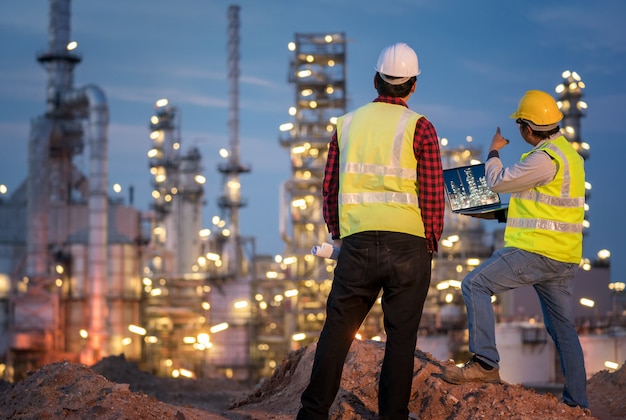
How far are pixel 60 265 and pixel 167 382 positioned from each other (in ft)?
71.3

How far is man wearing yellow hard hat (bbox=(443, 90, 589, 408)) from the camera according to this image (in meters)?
5.48

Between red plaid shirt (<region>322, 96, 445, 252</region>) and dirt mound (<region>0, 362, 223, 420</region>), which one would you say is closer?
red plaid shirt (<region>322, 96, 445, 252</region>)

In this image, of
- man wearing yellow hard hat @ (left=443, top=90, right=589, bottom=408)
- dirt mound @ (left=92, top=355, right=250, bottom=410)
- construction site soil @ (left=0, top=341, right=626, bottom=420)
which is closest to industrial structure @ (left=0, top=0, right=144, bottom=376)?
dirt mound @ (left=92, top=355, right=250, bottom=410)

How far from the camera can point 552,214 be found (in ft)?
18.2

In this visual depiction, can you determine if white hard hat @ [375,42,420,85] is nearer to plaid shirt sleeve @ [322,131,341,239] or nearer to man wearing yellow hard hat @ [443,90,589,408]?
plaid shirt sleeve @ [322,131,341,239]

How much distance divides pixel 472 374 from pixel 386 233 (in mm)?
1438

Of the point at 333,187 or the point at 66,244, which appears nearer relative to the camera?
the point at 333,187

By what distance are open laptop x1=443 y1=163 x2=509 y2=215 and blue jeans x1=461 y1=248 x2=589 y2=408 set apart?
40 cm

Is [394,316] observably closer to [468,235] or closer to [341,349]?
[341,349]

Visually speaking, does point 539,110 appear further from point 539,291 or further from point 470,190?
point 539,291

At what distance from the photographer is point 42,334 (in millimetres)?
34719

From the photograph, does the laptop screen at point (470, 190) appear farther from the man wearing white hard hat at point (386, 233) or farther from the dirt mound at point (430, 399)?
the man wearing white hard hat at point (386, 233)

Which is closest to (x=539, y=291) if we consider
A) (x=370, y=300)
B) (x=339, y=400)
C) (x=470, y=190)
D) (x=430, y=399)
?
(x=470, y=190)

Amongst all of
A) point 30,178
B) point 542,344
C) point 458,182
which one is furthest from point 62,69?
point 458,182
